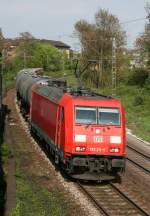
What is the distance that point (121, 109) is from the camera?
59.4ft

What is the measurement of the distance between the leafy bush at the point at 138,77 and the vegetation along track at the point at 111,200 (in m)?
48.7

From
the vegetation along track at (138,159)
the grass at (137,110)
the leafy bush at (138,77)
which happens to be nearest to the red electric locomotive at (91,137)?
the vegetation along track at (138,159)

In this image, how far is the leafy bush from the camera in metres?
66.3

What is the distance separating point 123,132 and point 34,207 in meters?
4.79

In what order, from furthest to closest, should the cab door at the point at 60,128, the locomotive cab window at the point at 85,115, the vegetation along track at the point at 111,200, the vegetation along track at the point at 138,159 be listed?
the vegetation along track at the point at 138,159 → the cab door at the point at 60,128 → the locomotive cab window at the point at 85,115 → the vegetation along track at the point at 111,200

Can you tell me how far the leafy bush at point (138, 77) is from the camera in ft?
217

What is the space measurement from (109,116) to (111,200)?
130 inches

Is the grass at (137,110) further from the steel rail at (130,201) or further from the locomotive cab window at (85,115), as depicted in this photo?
the steel rail at (130,201)

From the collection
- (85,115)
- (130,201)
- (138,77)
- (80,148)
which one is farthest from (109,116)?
(138,77)

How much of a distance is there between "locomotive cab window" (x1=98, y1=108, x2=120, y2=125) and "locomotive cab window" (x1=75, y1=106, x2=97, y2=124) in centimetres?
21

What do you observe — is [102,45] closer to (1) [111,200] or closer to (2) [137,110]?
(2) [137,110]

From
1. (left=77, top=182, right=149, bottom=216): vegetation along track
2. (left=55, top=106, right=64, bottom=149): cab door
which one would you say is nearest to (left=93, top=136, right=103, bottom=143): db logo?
(left=55, top=106, right=64, bottom=149): cab door

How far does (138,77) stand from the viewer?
222 ft

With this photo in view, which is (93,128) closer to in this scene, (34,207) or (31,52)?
(34,207)
